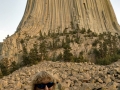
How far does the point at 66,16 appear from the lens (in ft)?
161

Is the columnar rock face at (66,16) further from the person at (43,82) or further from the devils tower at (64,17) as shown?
the person at (43,82)

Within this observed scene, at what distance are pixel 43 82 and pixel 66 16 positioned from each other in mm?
46790

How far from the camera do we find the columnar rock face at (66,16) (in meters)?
47.4

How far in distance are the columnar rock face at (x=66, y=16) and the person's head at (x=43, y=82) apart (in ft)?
139

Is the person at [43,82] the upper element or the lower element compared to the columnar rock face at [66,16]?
lower

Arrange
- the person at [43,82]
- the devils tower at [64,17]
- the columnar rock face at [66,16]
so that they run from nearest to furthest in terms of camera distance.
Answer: the person at [43,82]
the devils tower at [64,17]
the columnar rock face at [66,16]

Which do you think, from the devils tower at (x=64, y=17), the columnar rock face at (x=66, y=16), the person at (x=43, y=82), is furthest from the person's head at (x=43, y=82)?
the columnar rock face at (x=66, y=16)

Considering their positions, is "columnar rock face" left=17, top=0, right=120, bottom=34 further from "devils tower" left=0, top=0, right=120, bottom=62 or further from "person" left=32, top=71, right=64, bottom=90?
"person" left=32, top=71, right=64, bottom=90

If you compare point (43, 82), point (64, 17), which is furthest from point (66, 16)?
point (43, 82)

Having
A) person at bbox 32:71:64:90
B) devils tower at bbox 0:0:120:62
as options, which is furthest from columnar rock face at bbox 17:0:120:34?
person at bbox 32:71:64:90

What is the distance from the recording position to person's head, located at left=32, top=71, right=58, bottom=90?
261 cm

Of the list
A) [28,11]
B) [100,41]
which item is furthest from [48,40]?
[28,11]

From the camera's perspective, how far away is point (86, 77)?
10609 mm

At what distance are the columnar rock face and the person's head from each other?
4238cm
